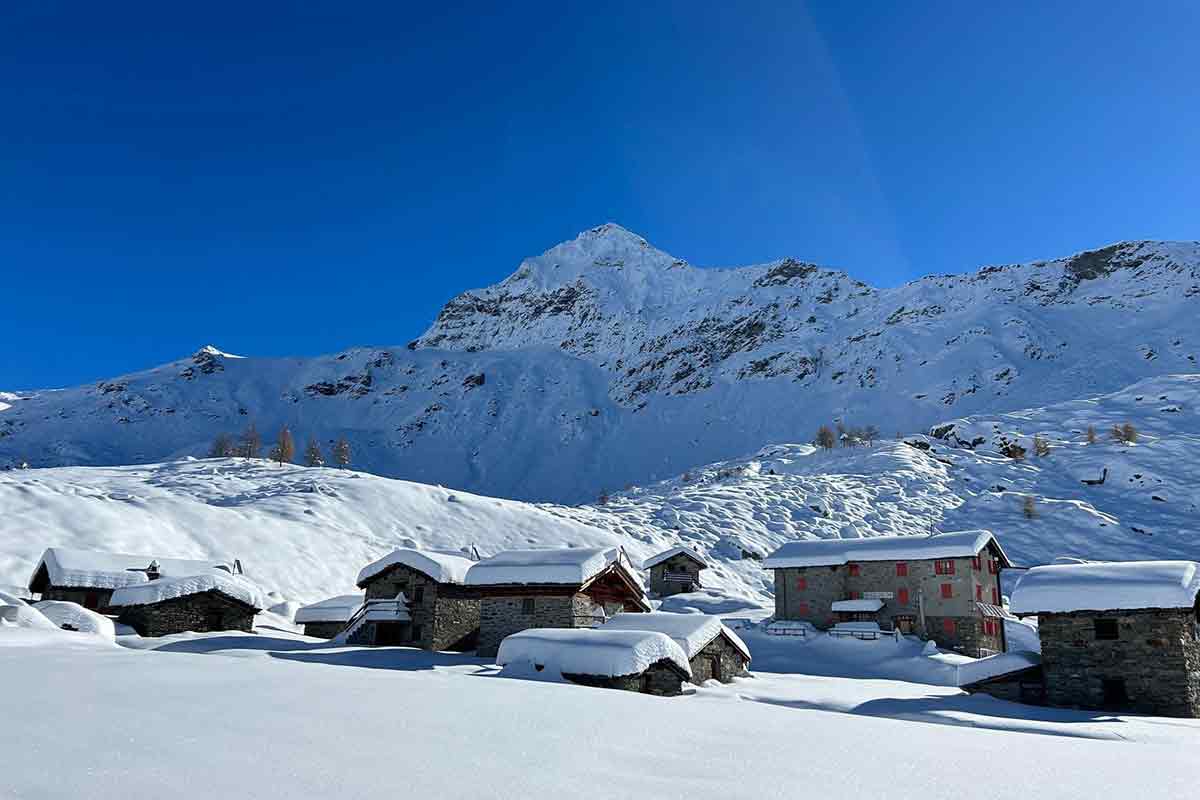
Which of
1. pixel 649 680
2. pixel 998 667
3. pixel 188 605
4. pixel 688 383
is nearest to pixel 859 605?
pixel 998 667

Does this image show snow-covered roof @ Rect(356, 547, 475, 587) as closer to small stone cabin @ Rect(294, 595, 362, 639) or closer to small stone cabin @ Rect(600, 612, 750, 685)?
small stone cabin @ Rect(294, 595, 362, 639)

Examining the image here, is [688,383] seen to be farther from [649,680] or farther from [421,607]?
[649,680]

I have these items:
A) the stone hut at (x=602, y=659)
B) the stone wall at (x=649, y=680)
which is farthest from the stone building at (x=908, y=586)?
the stone hut at (x=602, y=659)

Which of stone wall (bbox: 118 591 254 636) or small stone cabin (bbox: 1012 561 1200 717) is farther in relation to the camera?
stone wall (bbox: 118 591 254 636)

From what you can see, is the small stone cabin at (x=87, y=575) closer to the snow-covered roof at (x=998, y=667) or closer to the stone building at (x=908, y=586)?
the stone building at (x=908, y=586)

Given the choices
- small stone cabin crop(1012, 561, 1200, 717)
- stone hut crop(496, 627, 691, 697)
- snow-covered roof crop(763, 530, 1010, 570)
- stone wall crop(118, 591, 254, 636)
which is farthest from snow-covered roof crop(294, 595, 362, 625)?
small stone cabin crop(1012, 561, 1200, 717)

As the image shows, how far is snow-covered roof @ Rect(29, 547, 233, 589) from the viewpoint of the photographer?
36950 millimetres

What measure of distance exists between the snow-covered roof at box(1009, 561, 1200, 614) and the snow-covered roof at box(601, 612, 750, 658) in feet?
33.6

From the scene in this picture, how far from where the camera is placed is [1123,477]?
256 ft

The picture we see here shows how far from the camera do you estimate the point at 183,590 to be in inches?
1377

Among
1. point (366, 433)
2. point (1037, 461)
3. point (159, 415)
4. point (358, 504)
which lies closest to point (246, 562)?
point (358, 504)

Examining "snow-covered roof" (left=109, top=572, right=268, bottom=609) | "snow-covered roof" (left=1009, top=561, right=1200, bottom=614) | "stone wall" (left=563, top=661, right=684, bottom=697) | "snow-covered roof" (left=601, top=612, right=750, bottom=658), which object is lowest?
"stone wall" (left=563, top=661, right=684, bottom=697)

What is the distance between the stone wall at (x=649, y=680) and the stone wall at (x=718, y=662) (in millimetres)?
2604

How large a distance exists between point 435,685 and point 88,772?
305 inches
